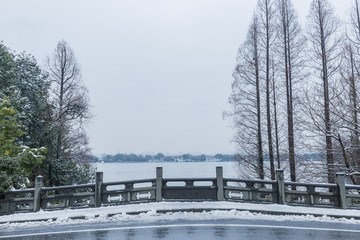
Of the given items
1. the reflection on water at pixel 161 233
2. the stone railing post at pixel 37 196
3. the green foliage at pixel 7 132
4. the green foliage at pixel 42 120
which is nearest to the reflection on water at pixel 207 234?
the reflection on water at pixel 161 233

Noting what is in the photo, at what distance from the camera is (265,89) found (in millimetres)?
15852

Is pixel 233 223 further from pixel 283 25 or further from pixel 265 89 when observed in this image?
pixel 283 25

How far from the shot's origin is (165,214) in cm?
887

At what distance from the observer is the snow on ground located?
831cm

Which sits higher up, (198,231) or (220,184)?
(220,184)

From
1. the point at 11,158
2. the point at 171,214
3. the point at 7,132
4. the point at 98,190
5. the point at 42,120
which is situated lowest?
Result: the point at 171,214

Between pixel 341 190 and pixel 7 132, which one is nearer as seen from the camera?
pixel 341 190

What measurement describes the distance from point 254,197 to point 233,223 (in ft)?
8.63

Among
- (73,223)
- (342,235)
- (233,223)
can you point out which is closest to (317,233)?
(342,235)

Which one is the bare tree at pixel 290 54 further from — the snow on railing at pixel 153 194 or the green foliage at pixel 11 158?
the green foliage at pixel 11 158

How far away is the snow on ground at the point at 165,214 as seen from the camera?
8312 mm

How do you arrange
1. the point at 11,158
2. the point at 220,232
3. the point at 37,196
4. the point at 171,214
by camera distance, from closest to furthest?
the point at 220,232 → the point at 171,214 → the point at 37,196 → the point at 11,158

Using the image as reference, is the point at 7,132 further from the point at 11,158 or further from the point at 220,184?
the point at 220,184

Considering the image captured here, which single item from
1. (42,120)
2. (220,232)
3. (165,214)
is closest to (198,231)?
(220,232)
